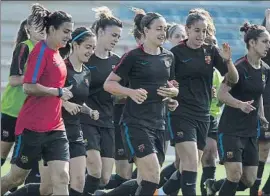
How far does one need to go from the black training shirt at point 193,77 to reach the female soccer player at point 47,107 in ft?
5.86

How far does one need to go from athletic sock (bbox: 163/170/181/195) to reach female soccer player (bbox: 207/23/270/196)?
3.57 feet

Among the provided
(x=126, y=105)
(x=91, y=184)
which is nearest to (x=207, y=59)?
(x=126, y=105)

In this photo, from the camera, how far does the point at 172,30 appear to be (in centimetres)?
Result: 1303

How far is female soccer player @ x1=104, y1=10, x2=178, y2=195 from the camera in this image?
407 inches

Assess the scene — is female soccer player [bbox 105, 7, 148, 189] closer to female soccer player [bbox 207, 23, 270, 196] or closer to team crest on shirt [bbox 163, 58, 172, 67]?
female soccer player [bbox 207, 23, 270, 196]

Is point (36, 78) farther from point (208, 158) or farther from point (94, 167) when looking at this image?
point (208, 158)

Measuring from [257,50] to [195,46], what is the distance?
788 mm

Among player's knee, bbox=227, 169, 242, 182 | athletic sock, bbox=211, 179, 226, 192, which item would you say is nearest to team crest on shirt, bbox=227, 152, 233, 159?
player's knee, bbox=227, 169, 242, 182

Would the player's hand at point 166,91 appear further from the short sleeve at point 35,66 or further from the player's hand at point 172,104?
the short sleeve at point 35,66

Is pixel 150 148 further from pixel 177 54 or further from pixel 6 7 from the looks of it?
pixel 6 7

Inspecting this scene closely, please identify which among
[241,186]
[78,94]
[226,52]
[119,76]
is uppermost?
[226,52]

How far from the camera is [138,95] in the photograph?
10.0 metres

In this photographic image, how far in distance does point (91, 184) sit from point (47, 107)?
6.46ft

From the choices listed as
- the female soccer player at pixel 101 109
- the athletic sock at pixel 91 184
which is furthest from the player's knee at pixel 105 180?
the athletic sock at pixel 91 184
